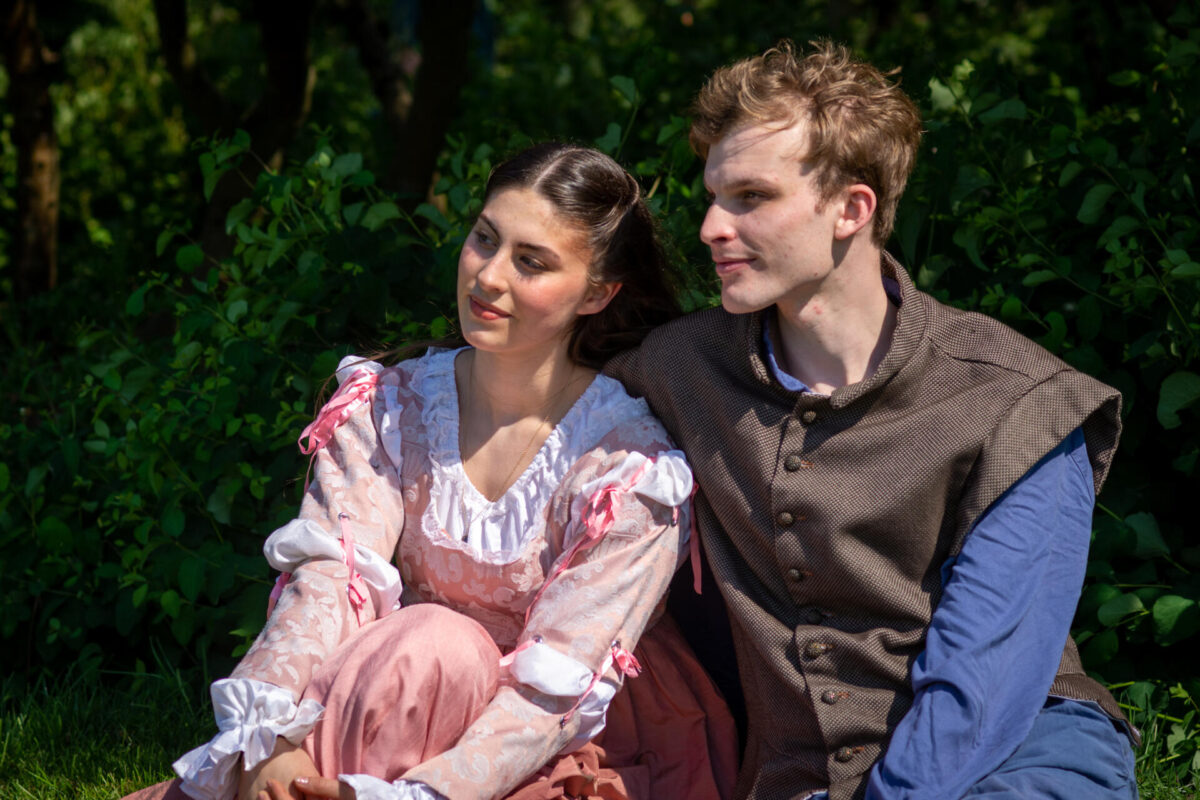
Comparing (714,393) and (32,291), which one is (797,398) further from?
(32,291)

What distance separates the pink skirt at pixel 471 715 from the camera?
210 centimetres

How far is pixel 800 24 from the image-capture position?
6176 millimetres

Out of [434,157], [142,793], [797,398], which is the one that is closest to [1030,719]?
[797,398]

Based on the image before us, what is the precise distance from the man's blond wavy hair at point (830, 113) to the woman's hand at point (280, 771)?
1.28 metres

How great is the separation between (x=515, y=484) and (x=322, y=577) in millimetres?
396

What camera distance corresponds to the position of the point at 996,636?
6.89ft

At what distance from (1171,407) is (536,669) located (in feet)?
5.10

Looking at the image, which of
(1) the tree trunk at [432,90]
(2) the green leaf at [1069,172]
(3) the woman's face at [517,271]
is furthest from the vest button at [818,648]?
(1) the tree trunk at [432,90]

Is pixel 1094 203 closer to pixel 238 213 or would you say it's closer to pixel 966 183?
pixel 966 183

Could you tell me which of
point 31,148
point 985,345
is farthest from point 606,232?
point 31,148

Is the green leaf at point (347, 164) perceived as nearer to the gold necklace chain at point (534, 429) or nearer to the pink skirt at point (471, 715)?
the gold necklace chain at point (534, 429)

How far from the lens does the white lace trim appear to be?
7.96ft

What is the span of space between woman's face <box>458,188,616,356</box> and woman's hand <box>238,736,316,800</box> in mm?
798

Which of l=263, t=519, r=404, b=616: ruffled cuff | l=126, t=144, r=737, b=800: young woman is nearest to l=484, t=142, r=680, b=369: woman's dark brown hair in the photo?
l=126, t=144, r=737, b=800: young woman
